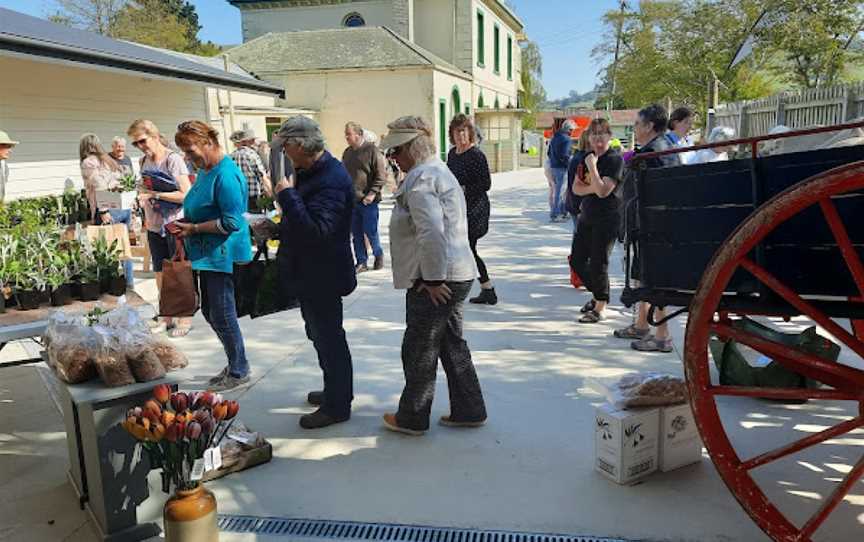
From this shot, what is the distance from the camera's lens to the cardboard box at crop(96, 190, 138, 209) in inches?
292

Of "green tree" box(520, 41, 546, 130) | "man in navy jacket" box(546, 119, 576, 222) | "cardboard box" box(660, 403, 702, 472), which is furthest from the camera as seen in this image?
"green tree" box(520, 41, 546, 130)

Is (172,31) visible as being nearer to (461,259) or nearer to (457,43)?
(457,43)

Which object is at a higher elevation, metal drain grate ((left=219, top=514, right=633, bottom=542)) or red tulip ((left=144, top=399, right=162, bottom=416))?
red tulip ((left=144, top=399, right=162, bottom=416))

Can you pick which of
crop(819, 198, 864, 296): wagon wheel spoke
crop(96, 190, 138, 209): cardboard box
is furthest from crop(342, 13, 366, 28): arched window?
crop(819, 198, 864, 296): wagon wheel spoke

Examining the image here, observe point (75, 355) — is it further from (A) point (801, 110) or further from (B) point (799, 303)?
(A) point (801, 110)

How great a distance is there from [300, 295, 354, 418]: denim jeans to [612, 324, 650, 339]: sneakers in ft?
7.89


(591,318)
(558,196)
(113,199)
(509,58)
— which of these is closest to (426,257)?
(591,318)

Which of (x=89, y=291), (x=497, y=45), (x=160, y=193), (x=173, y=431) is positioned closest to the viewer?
(x=173, y=431)

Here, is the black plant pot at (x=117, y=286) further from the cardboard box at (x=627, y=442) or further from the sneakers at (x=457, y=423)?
the cardboard box at (x=627, y=442)

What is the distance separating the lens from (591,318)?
18.6 feet

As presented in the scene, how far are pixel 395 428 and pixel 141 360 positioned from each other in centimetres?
146

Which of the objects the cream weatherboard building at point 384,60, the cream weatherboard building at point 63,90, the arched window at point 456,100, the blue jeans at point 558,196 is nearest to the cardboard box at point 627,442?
the cream weatherboard building at point 63,90

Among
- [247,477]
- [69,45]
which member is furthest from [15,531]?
[69,45]

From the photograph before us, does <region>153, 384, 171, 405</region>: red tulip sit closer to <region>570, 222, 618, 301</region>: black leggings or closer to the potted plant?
the potted plant
